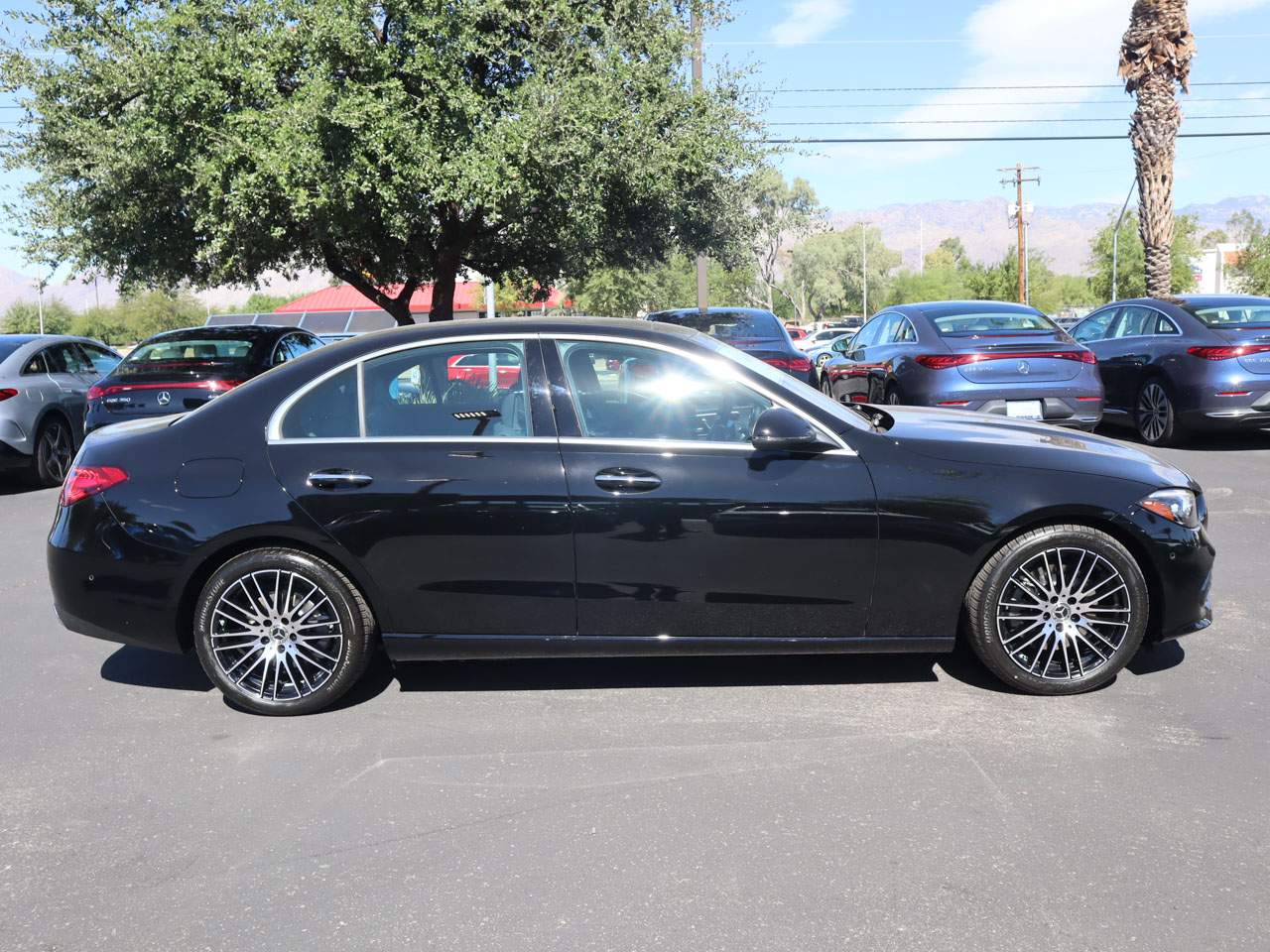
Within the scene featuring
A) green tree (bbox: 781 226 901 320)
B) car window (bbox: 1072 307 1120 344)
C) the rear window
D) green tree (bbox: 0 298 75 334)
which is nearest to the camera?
the rear window

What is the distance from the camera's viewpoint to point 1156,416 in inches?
465

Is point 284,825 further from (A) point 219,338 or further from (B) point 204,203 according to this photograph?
(B) point 204,203

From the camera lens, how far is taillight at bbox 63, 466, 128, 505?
468cm

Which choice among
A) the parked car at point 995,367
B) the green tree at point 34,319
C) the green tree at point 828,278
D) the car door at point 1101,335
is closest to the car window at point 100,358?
the parked car at point 995,367

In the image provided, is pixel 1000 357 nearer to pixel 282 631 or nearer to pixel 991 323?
pixel 991 323

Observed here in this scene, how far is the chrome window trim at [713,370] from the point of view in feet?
14.9

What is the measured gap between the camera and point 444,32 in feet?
45.9

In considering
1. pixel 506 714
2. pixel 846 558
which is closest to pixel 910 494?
pixel 846 558

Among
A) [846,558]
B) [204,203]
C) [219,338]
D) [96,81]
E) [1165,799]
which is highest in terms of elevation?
[96,81]

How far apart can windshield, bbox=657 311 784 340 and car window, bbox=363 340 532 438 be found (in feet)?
28.2

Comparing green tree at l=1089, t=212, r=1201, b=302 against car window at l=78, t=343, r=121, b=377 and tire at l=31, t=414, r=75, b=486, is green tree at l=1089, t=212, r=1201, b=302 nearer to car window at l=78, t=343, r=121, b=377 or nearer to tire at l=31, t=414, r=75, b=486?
car window at l=78, t=343, r=121, b=377

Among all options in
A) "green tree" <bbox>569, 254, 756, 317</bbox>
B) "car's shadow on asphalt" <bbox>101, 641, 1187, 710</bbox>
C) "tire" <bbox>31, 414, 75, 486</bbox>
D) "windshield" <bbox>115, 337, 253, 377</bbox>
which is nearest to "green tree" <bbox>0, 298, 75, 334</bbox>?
"green tree" <bbox>569, 254, 756, 317</bbox>

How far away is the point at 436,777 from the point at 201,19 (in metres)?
13.3

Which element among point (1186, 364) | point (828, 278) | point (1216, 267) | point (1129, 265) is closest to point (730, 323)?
point (1186, 364)
